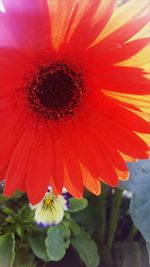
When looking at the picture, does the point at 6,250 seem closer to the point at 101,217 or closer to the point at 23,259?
the point at 23,259

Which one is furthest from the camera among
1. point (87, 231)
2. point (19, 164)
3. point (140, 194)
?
point (87, 231)

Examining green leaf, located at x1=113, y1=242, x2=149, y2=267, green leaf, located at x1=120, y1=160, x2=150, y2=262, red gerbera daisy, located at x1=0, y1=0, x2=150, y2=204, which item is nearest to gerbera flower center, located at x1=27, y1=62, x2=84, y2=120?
red gerbera daisy, located at x1=0, y1=0, x2=150, y2=204

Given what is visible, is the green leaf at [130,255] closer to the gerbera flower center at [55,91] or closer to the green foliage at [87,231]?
the green foliage at [87,231]

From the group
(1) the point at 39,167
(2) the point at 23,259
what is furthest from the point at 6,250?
(1) the point at 39,167

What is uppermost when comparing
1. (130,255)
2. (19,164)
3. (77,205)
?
(19,164)

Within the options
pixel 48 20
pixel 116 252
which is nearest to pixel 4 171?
pixel 48 20

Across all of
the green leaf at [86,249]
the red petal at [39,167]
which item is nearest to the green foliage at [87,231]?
the green leaf at [86,249]

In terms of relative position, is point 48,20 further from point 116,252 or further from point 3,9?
point 116,252
